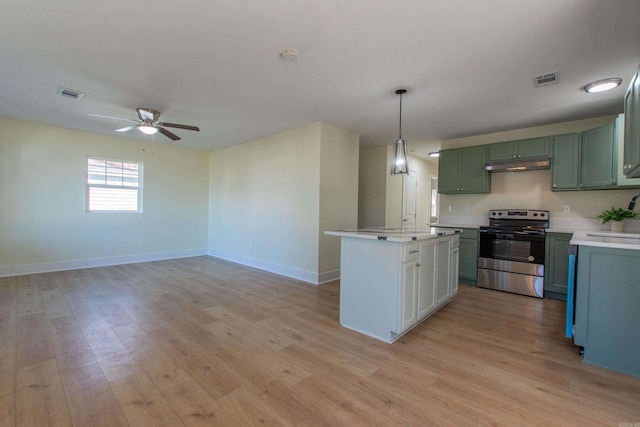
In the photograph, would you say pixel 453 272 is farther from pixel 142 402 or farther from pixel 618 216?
pixel 142 402

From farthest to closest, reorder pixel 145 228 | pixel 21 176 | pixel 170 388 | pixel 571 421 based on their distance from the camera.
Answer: pixel 145 228 → pixel 21 176 → pixel 170 388 → pixel 571 421

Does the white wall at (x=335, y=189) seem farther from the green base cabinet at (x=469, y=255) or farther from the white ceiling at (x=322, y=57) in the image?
the green base cabinet at (x=469, y=255)

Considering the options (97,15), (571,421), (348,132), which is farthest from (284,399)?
(348,132)

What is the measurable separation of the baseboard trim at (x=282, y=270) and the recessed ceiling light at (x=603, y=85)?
390cm

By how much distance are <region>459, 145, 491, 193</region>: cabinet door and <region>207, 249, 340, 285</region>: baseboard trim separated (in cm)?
265

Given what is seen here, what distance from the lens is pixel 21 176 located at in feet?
15.4

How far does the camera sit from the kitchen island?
81.2 inches

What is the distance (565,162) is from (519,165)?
524 millimetres

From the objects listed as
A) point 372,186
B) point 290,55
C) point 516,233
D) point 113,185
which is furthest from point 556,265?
point 113,185

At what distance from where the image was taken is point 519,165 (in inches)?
165

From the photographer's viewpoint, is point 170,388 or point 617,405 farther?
point 170,388

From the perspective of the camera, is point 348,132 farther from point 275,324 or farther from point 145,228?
point 145,228

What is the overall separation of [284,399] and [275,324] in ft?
3.77

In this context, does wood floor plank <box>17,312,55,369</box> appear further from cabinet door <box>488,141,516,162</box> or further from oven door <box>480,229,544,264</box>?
cabinet door <box>488,141,516,162</box>
